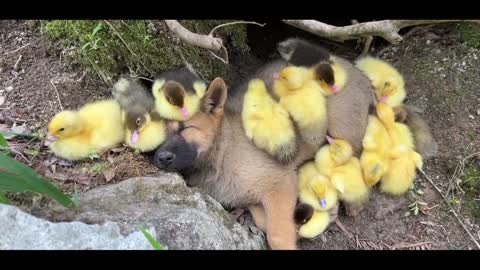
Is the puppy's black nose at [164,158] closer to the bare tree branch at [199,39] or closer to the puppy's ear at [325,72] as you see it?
the bare tree branch at [199,39]

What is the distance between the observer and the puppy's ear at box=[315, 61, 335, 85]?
3.90 m

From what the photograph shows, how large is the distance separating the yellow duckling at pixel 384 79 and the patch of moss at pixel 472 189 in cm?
65

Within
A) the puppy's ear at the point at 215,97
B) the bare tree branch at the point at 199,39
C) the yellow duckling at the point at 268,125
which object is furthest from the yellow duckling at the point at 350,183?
the bare tree branch at the point at 199,39

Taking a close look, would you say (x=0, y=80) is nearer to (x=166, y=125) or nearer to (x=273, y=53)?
(x=166, y=125)

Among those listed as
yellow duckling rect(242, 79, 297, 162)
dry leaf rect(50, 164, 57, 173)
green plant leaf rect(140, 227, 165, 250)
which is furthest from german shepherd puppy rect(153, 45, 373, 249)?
green plant leaf rect(140, 227, 165, 250)

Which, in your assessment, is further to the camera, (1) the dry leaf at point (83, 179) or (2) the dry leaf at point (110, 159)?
(2) the dry leaf at point (110, 159)

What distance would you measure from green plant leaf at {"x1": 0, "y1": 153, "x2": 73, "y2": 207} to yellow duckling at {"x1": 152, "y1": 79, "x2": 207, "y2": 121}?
90 centimetres

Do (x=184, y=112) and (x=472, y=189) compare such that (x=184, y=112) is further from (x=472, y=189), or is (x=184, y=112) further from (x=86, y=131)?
(x=472, y=189)

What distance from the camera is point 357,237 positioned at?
3.91 m

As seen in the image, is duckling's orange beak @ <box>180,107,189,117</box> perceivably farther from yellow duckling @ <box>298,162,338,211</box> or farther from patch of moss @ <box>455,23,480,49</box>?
patch of moss @ <box>455,23,480,49</box>

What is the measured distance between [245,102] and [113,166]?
0.90m

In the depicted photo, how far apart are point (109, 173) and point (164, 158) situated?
1.09 feet

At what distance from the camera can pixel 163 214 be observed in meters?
3.07

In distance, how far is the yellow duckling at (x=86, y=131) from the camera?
3.53 meters
